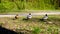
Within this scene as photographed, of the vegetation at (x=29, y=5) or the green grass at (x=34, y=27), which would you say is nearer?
the green grass at (x=34, y=27)

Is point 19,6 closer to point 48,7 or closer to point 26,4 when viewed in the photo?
point 26,4

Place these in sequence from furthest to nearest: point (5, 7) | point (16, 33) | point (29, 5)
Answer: point (29, 5) < point (5, 7) < point (16, 33)

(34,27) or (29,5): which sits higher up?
(34,27)

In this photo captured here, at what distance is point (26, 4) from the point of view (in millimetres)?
32406

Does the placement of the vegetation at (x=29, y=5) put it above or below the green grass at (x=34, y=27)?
below

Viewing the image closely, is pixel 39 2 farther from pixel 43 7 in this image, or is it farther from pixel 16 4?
pixel 16 4

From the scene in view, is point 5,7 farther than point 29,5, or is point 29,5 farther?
point 29,5

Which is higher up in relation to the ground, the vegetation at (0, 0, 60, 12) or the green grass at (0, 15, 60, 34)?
the green grass at (0, 15, 60, 34)

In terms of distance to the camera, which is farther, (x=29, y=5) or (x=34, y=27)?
(x=29, y=5)

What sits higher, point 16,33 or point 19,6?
point 16,33

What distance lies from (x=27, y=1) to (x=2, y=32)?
2203 cm

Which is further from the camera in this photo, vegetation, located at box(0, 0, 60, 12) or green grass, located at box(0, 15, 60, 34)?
vegetation, located at box(0, 0, 60, 12)

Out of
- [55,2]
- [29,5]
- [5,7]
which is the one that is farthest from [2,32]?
[55,2]

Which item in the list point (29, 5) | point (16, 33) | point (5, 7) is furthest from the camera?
point (29, 5)
